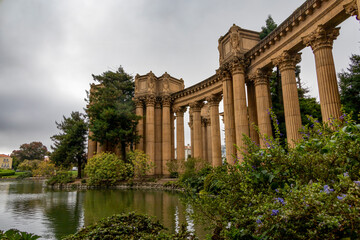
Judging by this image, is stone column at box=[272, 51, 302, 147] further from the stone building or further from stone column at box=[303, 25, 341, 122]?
stone column at box=[303, 25, 341, 122]

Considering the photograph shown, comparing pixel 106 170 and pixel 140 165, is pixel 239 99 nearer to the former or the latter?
pixel 140 165

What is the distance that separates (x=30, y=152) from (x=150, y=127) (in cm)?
10161

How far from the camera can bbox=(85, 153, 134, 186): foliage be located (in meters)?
27.2

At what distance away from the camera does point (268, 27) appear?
27.6 m

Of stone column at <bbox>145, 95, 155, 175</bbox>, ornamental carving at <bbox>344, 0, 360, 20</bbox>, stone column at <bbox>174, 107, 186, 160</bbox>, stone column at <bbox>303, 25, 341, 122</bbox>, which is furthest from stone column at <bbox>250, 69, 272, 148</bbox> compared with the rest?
stone column at <bbox>145, 95, 155, 175</bbox>

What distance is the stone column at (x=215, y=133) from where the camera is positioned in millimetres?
24812

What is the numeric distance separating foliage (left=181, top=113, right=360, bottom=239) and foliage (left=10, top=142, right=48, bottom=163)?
120 m

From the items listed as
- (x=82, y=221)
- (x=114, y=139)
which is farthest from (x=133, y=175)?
(x=82, y=221)

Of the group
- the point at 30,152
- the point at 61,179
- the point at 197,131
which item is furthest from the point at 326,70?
the point at 30,152

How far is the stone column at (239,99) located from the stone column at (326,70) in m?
6.34

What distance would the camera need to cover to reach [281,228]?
3357 millimetres

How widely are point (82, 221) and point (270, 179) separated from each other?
8058mm

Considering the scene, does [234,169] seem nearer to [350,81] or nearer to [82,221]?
[82,221]

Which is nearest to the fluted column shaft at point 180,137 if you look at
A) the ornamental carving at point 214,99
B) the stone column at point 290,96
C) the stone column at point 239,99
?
the ornamental carving at point 214,99
